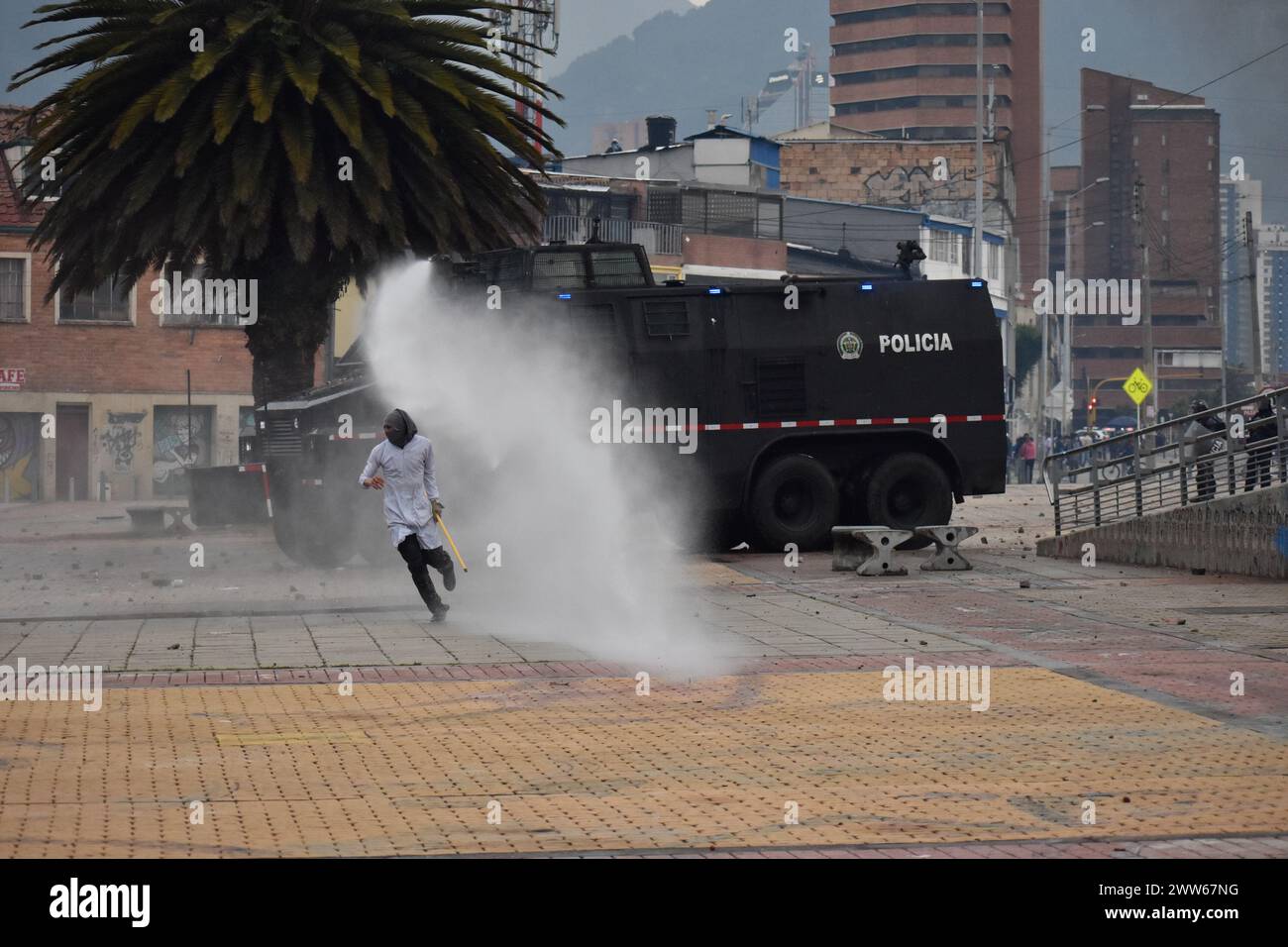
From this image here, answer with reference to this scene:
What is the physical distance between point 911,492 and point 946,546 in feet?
→ 8.46

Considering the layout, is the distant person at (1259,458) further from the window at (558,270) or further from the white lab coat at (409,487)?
the white lab coat at (409,487)

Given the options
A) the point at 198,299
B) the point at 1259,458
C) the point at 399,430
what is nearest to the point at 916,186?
the point at 198,299

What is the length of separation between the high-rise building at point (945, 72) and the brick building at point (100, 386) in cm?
11586

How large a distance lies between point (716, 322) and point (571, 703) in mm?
11426

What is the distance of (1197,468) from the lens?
67.9 ft

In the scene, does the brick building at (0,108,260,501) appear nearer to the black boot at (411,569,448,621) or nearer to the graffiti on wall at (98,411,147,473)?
the graffiti on wall at (98,411,147,473)

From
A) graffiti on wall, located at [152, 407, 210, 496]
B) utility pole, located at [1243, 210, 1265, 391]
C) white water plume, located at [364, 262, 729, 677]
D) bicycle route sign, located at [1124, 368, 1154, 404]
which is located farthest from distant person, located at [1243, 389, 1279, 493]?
utility pole, located at [1243, 210, 1265, 391]

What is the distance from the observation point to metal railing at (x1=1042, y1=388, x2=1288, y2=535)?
19.5 m

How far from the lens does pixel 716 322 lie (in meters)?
21.5

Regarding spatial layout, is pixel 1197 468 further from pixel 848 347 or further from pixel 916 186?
pixel 916 186

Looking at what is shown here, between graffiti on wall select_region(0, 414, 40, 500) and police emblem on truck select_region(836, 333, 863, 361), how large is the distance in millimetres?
29670

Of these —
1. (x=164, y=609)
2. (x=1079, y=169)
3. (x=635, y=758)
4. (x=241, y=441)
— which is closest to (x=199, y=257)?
(x=241, y=441)

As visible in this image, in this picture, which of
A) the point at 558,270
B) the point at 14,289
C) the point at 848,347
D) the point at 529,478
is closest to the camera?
the point at 529,478
